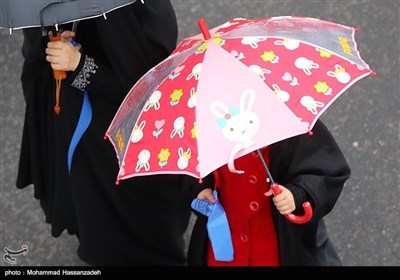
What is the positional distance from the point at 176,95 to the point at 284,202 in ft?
1.52

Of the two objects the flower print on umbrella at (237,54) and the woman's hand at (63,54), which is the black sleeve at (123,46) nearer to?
the woman's hand at (63,54)

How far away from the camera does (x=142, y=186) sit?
2.85 m

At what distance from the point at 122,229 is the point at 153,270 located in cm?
24

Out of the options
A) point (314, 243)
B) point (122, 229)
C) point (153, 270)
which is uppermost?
point (314, 243)

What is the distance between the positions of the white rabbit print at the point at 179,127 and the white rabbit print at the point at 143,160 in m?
0.11

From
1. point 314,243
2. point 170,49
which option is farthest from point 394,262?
point 170,49

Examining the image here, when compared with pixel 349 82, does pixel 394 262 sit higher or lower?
lower

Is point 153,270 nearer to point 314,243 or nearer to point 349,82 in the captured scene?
point 314,243

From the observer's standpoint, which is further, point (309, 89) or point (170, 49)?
point (170, 49)

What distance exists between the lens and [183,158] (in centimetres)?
196

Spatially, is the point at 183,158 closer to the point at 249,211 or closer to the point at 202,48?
the point at 202,48

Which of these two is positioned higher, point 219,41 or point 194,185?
point 219,41

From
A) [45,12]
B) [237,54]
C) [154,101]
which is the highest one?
[45,12]

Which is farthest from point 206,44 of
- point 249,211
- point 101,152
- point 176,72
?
Result: point 101,152
